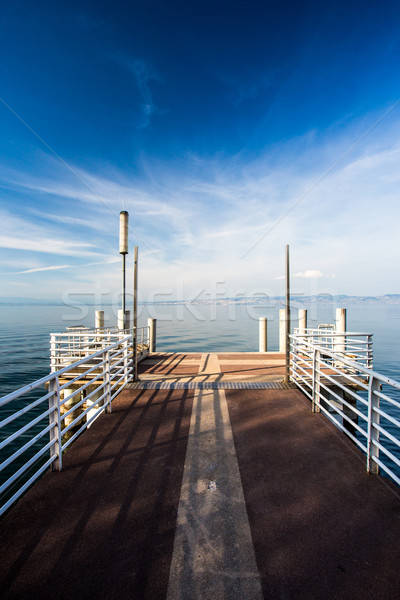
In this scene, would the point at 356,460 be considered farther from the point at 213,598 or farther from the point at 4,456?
the point at 4,456

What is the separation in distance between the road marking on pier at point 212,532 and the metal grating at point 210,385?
8.91ft

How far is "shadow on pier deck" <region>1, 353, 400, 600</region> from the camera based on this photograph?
2184mm

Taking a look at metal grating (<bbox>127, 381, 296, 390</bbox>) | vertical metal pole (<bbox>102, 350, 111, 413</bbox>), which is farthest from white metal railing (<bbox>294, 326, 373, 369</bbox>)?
vertical metal pole (<bbox>102, 350, 111, 413</bbox>)

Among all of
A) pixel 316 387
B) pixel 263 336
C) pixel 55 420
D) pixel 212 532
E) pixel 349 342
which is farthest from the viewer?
pixel 263 336

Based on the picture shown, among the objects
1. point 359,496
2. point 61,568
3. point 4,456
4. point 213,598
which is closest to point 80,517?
point 61,568

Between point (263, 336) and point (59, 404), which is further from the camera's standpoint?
point (263, 336)

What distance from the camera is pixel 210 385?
7.40 metres

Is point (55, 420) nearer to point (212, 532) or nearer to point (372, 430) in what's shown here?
point (212, 532)

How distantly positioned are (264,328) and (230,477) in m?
11.8

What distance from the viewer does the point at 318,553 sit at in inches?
95.5

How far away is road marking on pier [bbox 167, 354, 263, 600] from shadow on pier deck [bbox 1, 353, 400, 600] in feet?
0.04

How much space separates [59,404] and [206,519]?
237 cm

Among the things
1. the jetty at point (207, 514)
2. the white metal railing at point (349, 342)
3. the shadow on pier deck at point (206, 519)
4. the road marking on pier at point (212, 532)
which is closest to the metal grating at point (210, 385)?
the white metal railing at point (349, 342)

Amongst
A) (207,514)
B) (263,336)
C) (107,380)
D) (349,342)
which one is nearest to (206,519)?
(207,514)
